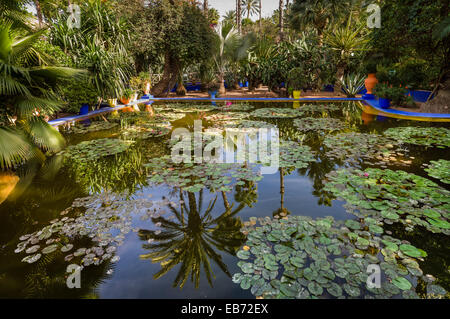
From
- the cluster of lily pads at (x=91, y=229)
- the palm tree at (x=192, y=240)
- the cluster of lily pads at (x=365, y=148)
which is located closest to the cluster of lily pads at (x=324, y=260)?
the palm tree at (x=192, y=240)

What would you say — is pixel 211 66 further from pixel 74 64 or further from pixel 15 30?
pixel 15 30

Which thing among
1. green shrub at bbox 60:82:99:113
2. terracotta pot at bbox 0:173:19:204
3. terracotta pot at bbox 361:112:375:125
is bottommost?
terracotta pot at bbox 0:173:19:204

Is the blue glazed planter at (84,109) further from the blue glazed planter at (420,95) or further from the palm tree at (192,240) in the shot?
the blue glazed planter at (420,95)

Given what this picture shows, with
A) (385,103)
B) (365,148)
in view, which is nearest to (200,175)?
(365,148)

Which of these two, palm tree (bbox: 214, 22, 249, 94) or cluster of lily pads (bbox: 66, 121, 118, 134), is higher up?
palm tree (bbox: 214, 22, 249, 94)

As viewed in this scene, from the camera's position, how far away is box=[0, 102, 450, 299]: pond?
214cm

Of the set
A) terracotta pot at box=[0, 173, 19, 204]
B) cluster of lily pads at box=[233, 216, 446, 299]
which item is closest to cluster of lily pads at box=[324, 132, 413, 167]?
cluster of lily pads at box=[233, 216, 446, 299]

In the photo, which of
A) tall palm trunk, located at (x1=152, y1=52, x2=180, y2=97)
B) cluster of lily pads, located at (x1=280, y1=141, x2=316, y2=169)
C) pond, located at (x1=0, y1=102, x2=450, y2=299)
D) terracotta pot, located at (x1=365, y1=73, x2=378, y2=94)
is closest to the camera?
pond, located at (x1=0, y1=102, x2=450, y2=299)

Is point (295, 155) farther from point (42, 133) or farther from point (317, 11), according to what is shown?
point (317, 11)

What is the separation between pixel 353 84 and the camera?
1538 cm

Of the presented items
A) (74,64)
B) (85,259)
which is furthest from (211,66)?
(85,259)

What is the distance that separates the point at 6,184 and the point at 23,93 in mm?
1561

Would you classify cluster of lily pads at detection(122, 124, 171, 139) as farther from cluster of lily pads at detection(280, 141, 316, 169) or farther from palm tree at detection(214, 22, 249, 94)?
palm tree at detection(214, 22, 249, 94)

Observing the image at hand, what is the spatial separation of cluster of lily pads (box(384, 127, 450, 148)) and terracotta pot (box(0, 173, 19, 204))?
7989mm
